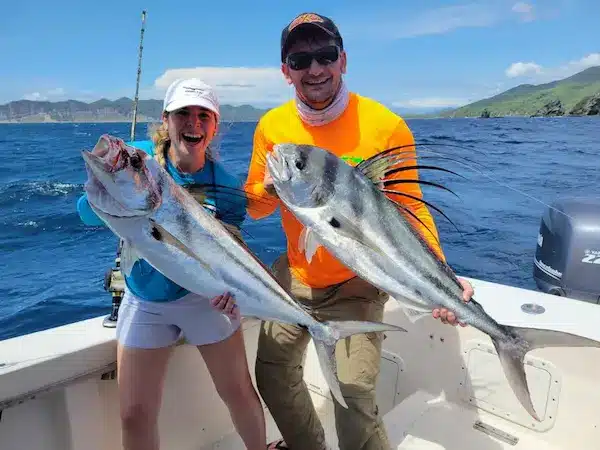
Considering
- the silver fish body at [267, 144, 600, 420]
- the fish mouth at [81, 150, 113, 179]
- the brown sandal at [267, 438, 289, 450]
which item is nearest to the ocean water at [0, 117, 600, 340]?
the silver fish body at [267, 144, 600, 420]

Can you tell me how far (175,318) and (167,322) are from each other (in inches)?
1.6

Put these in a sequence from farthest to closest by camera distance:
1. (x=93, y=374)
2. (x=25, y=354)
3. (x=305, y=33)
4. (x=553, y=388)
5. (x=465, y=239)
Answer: (x=465, y=239) → (x=553, y=388) → (x=305, y=33) → (x=93, y=374) → (x=25, y=354)

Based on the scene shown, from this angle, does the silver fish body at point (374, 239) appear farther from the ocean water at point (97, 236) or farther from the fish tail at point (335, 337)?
the ocean water at point (97, 236)

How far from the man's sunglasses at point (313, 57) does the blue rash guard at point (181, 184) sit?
2.15 feet

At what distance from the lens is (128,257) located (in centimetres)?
192

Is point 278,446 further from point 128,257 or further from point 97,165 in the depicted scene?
point 97,165

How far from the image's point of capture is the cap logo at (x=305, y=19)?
8.41ft

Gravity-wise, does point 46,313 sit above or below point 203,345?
below

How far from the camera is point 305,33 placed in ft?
8.42

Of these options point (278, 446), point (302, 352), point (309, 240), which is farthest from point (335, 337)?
point (278, 446)

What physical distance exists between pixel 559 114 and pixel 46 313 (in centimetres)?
12636

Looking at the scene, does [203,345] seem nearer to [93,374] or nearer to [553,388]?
[93,374]

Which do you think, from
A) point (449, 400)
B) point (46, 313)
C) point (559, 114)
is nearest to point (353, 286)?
point (449, 400)

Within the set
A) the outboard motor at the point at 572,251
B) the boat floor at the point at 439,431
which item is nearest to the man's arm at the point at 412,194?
the boat floor at the point at 439,431
